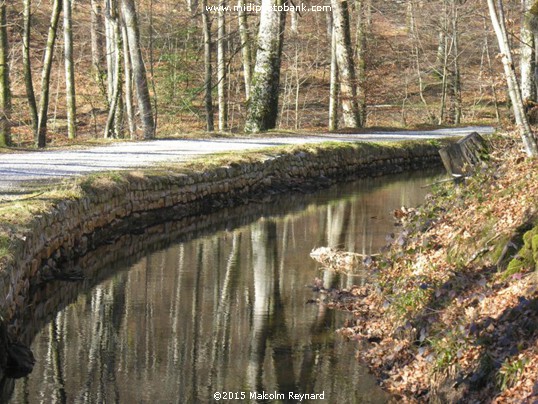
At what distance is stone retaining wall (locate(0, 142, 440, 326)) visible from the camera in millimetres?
10680

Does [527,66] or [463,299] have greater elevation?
[527,66]

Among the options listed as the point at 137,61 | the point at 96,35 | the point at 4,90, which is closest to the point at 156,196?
the point at 4,90

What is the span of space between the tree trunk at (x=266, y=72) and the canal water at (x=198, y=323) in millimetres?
9534

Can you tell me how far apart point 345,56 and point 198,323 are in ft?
61.3

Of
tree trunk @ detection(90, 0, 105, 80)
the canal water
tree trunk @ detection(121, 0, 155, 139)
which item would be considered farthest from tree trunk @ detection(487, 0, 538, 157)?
tree trunk @ detection(90, 0, 105, 80)

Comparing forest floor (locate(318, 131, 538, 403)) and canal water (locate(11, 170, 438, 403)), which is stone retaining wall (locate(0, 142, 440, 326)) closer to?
canal water (locate(11, 170, 438, 403))

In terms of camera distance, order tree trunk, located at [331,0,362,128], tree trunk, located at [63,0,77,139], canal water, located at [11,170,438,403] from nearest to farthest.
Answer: canal water, located at [11,170,438,403] < tree trunk, located at [331,0,362,128] < tree trunk, located at [63,0,77,139]

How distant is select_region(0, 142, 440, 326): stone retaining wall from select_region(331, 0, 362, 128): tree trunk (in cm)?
283

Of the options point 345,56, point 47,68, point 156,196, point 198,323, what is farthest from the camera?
point 345,56

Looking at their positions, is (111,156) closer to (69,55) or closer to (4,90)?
(4,90)

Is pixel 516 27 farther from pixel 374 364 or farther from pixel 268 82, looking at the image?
pixel 374 364

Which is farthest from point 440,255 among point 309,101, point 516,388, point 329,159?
point 309,101

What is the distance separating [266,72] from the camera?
2536 cm

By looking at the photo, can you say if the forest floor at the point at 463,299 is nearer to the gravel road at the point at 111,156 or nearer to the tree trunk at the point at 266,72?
the gravel road at the point at 111,156
